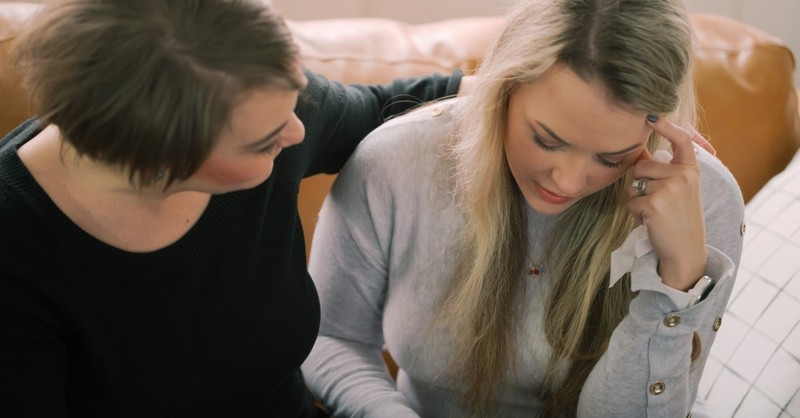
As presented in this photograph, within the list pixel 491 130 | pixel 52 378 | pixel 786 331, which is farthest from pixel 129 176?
pixel 786 331

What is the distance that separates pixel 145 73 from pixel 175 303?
0.31m

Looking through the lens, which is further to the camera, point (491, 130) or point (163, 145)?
point (491, 130)

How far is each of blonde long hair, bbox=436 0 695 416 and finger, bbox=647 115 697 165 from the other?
0.07ft

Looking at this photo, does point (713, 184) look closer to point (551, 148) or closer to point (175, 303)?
point (551, 148)

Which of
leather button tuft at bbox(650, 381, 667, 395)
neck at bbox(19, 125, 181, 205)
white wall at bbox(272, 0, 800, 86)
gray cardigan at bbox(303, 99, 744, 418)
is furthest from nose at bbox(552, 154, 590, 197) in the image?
white wall at bbox(272, 0, 800, 86)

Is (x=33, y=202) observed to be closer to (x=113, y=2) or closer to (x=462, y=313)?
(x=113, y=2)

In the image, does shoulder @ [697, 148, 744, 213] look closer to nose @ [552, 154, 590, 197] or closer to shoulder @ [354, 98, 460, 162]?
nose @ [552, 154, 590, 197]

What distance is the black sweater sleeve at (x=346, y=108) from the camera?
1.12 metres

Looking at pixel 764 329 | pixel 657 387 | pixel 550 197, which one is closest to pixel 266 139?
pixel 550 197

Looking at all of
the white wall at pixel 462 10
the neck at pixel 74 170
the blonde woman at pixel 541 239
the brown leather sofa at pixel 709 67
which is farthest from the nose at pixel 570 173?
the white wall at pixel 462 10

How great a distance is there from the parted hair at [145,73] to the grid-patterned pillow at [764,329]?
78 centimetres

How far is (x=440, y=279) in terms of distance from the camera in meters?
1.19

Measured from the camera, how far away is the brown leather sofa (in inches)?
57.4

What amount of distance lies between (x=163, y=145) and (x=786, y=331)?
867 millimetres
